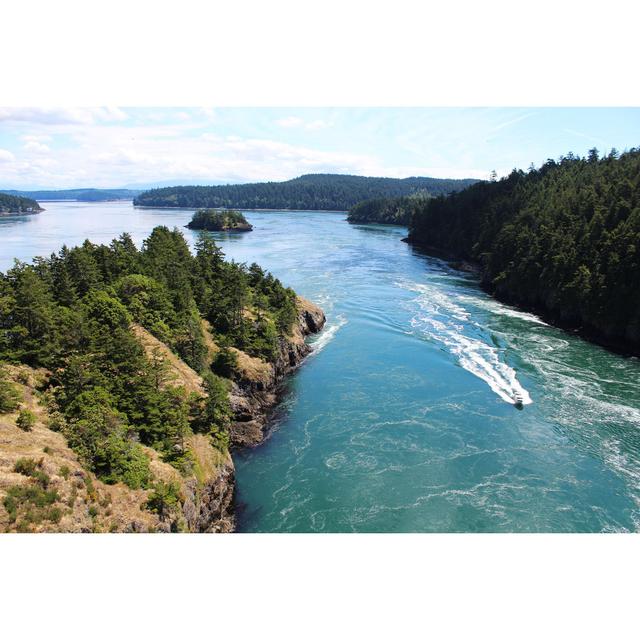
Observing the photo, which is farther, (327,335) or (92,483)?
(327,335)

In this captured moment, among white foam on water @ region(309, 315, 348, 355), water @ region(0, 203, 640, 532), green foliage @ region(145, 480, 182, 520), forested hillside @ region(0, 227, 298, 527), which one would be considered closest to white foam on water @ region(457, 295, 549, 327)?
water @ region(0, 203, 640, 532)

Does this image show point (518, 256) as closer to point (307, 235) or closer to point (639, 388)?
point (639, 388)

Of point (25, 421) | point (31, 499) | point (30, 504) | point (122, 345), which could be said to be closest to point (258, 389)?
point (122, 345)

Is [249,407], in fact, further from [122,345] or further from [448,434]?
[448,434]

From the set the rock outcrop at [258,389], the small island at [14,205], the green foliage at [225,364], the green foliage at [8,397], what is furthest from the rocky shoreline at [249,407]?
the small island at [14,205]

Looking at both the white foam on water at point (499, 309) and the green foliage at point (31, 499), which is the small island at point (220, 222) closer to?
the white foam on water at point (499, 309)

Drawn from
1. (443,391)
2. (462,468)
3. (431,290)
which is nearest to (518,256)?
(431,290)

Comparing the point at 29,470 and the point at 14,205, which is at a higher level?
the point at 29,470
